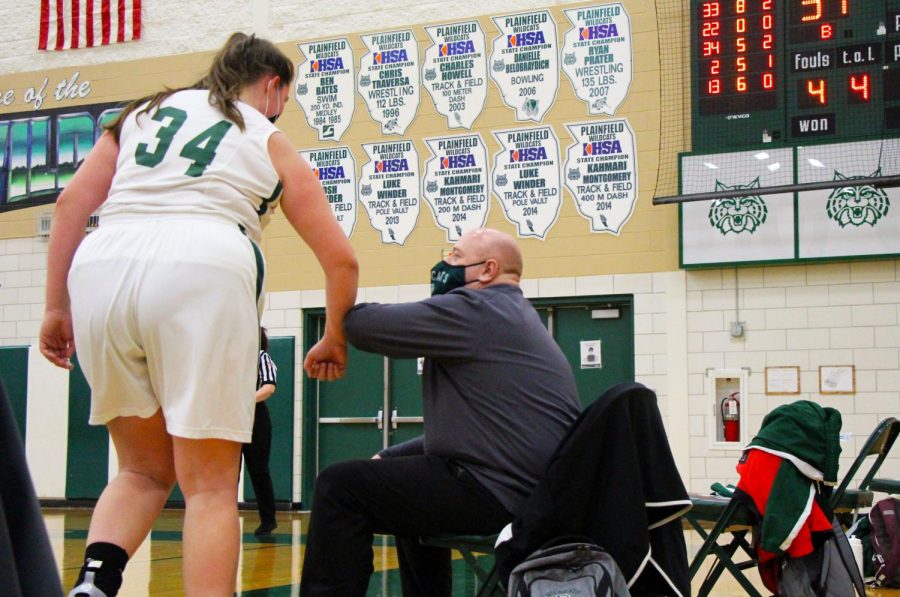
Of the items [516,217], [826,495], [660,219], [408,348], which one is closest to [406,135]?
[516,217]

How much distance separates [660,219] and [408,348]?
8146mm

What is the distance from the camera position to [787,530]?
14.5 feet

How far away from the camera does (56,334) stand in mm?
3115

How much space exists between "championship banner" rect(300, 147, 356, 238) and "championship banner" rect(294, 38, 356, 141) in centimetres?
20

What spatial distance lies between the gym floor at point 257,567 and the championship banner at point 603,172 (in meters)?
3.20

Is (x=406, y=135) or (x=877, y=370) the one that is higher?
(x=406, y=135)

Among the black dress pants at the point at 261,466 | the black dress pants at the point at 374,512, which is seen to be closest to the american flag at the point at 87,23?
the black dress pants at the point at 261,466

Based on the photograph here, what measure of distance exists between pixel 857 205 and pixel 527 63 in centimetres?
345

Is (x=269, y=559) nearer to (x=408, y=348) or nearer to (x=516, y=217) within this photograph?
(x=408, y=348)

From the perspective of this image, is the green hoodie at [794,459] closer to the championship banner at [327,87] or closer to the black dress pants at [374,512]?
the black dress pants at [374,512]

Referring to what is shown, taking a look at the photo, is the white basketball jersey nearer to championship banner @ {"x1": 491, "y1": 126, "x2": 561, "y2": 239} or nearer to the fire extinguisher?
the fire extinguisher

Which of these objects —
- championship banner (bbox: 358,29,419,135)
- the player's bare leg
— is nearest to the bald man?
the player's bare leg

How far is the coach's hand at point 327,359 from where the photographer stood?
3.35 meters

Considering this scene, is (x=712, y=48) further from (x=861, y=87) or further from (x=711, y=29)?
(x=861, y=87)
